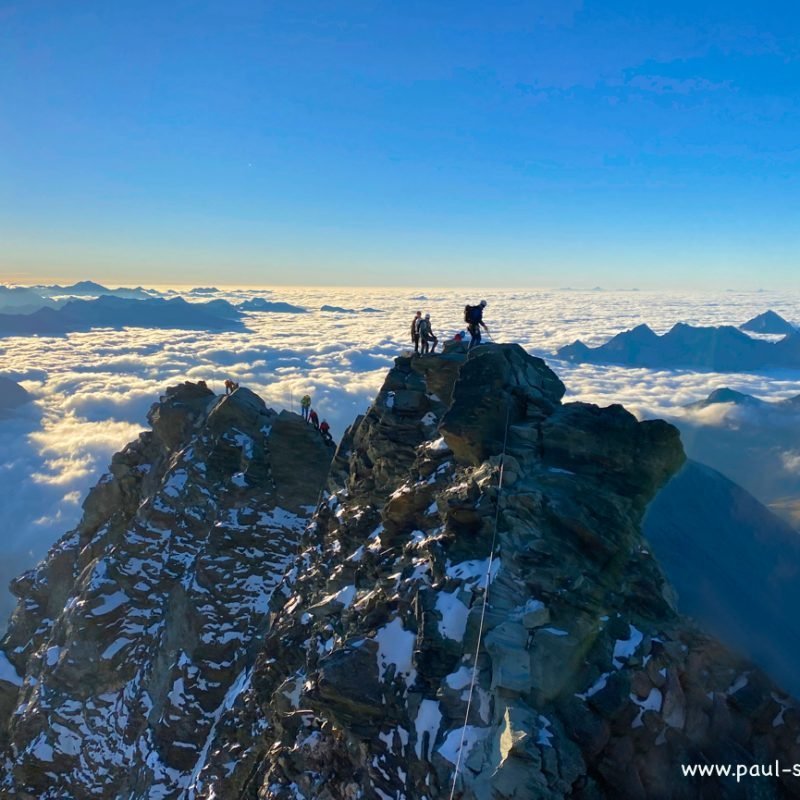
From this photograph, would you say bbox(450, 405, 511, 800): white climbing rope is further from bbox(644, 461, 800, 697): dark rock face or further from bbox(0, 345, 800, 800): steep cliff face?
bbox(644, 461, 800, 697): dark rock face

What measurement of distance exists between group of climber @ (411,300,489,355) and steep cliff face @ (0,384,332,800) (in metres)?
19.2

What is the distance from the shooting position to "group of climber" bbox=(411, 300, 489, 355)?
101 ft

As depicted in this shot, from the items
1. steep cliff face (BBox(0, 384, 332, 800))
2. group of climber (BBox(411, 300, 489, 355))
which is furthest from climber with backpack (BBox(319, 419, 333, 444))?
group of climber (BBox(411, 300, 489, 355))

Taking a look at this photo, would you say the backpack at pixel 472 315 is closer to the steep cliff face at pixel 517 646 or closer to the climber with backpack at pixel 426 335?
the climber with backpack at pixel 426 335

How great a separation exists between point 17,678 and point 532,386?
62.3 meters

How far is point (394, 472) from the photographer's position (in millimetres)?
31562

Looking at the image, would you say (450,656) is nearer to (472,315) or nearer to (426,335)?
(472,315)

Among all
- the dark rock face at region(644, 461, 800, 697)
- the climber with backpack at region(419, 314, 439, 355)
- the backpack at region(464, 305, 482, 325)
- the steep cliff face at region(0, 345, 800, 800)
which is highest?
the backpack at region(464, 305, 482, 325)

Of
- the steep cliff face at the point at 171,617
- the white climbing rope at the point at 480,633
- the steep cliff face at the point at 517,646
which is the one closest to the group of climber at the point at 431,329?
the steep cliff face at the point at 517,646

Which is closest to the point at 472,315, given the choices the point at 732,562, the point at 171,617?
the point at 171,617

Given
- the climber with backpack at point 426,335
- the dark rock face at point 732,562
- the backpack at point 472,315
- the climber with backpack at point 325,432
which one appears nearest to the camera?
the backpack at point 472,315

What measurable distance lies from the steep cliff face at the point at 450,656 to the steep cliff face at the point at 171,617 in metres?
0.25

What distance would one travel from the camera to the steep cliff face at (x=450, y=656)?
17609mm

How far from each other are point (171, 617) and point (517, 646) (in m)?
39.3
